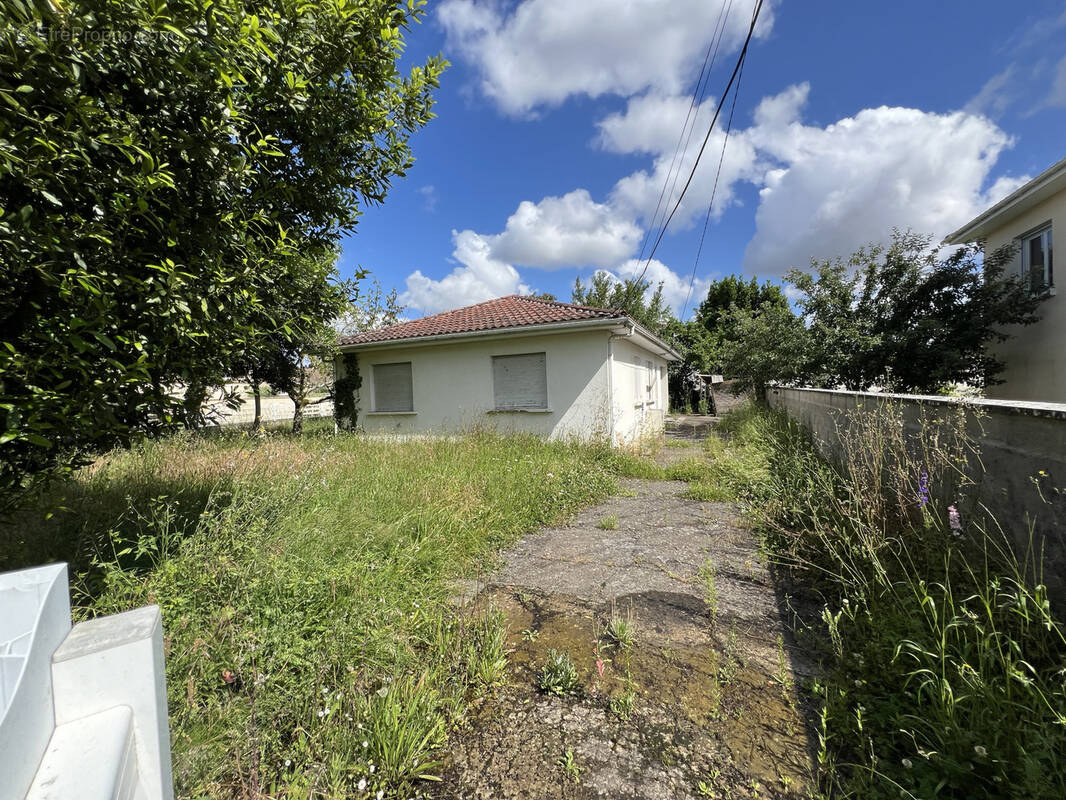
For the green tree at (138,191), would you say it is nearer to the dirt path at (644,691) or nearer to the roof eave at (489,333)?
the dirt path at (644,691)

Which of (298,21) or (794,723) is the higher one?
(298,21)

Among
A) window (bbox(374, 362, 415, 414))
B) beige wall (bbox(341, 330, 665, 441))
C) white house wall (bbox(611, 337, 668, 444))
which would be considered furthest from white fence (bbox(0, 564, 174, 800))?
window (bbox(374, 362, 415, 414))

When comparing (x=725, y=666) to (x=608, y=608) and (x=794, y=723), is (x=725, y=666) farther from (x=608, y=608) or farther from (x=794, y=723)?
(x=608, y=608)

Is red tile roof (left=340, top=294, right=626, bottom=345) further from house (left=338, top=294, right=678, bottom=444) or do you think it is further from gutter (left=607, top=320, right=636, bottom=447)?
gutter (left=607, top=320, right=636, bottom=447)

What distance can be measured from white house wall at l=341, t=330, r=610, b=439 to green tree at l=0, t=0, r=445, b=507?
239 inches

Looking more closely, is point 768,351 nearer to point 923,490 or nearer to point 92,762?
point 923,490

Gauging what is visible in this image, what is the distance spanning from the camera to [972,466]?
2.56 m

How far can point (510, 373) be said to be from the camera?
9.20 metres

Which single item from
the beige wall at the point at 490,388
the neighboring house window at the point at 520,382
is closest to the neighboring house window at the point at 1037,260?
the beige wall at the point at 490,388

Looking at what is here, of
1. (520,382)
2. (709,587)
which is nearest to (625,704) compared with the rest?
(709,587)

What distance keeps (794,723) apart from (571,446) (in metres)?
6.03

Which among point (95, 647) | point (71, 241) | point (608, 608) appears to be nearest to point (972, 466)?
point (608, 608)

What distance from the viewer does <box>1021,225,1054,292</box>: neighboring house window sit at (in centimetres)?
816

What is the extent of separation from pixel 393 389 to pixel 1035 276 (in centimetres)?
1416
